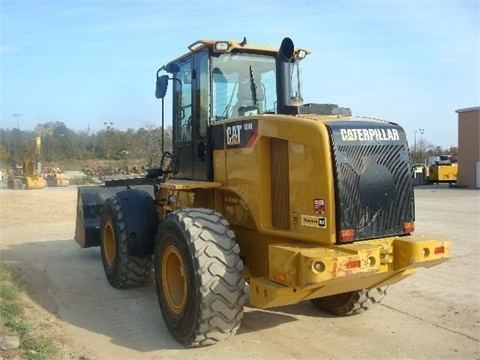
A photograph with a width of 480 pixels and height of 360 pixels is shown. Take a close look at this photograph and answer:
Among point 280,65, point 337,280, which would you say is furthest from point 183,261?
point 280,65

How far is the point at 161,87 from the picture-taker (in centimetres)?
650

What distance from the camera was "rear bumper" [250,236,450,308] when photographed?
413 cm

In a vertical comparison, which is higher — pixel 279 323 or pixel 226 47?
pixel 226 47

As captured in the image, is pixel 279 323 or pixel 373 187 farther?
pixel 279 323

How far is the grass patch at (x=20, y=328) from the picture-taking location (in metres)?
4.66

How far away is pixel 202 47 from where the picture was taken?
585 cm

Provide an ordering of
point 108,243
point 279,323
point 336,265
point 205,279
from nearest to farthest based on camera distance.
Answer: point 336,265 < point 205,279 < point 279,323 < point 108,243

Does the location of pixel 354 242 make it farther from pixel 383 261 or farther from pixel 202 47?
pixel 202 47

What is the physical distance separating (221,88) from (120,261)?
8.63ft

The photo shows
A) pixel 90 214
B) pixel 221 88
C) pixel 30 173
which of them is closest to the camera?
pixel 221 88

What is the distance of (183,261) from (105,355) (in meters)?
1.09

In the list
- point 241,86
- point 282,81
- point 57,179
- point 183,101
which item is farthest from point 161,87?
point 57,179

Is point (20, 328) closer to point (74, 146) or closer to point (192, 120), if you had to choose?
point (192, 120)

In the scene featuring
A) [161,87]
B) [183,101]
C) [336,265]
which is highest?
[161,87]
